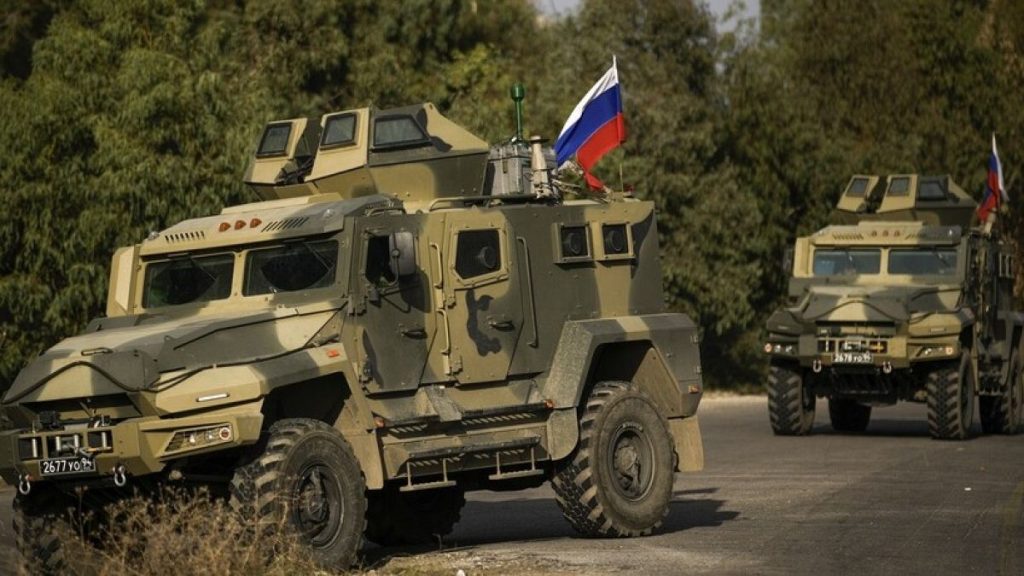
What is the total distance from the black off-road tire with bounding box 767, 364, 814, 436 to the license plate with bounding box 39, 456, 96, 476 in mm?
14647

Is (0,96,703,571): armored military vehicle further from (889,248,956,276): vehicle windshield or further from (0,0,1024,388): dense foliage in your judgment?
(889,248,956,276): vehicle windshield

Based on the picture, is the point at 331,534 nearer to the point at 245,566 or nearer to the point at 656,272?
the point at 245,566

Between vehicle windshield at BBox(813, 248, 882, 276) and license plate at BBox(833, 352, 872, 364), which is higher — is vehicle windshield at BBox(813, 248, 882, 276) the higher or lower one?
the higher one

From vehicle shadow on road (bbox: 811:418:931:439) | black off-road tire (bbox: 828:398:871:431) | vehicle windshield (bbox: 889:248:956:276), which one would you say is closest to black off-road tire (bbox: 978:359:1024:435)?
vehicle shadow on road (bbox: 811:418:931:439)

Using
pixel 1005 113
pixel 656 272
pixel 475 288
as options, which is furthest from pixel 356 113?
pixel 1005 113

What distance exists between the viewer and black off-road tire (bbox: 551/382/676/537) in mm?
13680

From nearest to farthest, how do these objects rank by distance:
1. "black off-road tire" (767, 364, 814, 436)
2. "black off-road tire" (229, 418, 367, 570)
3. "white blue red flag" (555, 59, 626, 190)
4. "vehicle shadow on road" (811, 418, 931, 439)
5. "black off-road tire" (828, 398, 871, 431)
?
1. "black off-road tire" (229, 418, 367, 570)
2. "white blue red flag" (555, 59, 626, 190)
3. "black off-road tire" (767, 364, 814, 436)
4. "vehicle shadow on road" (811, 418, 931, 439)
5. "black off-road tire" (828, 398, 871, 431)

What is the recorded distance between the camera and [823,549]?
42.5 feet

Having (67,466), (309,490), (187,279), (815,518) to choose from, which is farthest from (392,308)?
(815,518)

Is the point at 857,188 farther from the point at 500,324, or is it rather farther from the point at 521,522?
the point at 500,324

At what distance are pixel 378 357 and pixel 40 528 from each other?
7.97ft

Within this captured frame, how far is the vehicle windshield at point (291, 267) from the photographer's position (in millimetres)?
12586

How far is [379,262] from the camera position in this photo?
12.7m

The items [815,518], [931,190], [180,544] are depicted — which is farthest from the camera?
[931,190]
